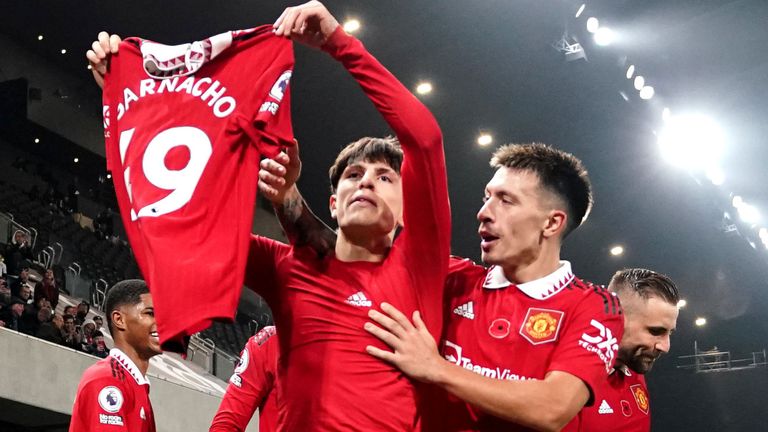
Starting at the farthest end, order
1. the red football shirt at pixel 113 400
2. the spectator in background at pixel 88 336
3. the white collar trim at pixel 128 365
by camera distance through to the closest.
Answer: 1. the spectator in background at pixel 88 336
2. the white collar trim at pixel 128 365
3. the red football shirt at pixel 113 400

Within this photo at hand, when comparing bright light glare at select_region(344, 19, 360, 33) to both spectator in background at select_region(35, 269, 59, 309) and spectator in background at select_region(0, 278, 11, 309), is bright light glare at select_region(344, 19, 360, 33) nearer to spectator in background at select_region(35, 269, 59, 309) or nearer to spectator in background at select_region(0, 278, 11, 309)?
spectator in background at select_region(35, 269, 59, 309)

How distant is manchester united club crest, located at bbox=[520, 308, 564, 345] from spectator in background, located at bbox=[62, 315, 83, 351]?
285 inches

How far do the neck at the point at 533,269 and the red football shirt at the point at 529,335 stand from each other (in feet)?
0.13

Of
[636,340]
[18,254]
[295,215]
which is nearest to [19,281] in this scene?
[18,254]

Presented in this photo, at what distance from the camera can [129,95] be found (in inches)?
102

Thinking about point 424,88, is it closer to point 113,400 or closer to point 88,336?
point 88,336

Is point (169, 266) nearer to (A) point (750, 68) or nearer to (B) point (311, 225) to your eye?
(B) point (311, 225)

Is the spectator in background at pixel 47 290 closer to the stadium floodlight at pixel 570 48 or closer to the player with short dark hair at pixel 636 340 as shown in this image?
the stadium floodlight at pixel 570 48

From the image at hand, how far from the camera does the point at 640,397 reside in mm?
3850

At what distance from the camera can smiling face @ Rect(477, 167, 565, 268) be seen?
8.96 feet

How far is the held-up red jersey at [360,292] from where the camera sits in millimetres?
2326

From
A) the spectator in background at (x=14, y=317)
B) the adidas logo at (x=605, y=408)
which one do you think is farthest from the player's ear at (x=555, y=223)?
the spectator in background at (x=14, y=317)

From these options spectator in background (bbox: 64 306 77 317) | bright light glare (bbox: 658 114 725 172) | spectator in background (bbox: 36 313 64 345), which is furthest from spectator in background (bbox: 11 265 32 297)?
bright light glare (bbox: 658 114 725 172)

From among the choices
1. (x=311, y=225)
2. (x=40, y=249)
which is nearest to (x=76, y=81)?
(x=40, y=249)
